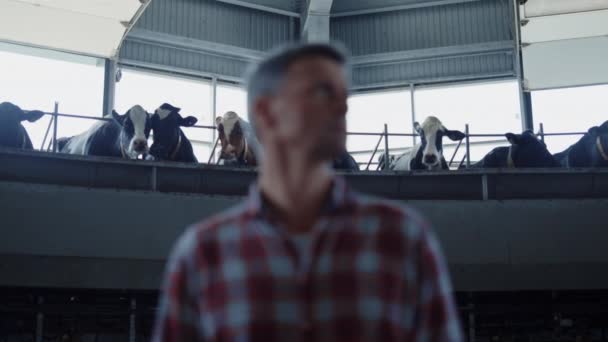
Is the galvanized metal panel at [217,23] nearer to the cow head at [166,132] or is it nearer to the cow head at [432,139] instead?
the cow head at [166,132]

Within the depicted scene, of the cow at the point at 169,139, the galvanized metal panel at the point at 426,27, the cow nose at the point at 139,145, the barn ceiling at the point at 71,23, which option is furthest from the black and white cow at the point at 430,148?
the galvanized metal panel at the point at 426,27

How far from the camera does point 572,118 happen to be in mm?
21781

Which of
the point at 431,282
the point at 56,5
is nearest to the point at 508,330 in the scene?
the point at 56,5

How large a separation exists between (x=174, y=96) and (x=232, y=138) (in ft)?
25.3

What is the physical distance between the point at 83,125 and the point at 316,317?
63.0 feet

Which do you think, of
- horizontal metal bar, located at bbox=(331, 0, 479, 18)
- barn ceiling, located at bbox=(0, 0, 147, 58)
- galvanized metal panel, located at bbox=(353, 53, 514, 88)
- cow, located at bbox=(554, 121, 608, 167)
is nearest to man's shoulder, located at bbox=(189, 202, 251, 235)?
cow, located at bbox=(554, 121, 608, 167)

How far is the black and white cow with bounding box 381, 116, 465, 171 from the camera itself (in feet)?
48.6

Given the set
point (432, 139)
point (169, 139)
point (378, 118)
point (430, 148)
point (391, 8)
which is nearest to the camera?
point (169, 139)

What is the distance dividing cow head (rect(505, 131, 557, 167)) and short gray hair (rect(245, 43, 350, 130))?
12.8 m

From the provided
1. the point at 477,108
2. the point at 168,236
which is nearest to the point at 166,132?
the point at 168,236

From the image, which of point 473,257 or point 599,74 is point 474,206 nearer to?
point 473,257

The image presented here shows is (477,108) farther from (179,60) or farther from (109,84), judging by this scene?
(109,84)

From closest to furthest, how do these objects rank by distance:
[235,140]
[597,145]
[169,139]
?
1. [169,139]
2. [597,145]
3. [235,140]

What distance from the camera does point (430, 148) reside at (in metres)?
15.1
